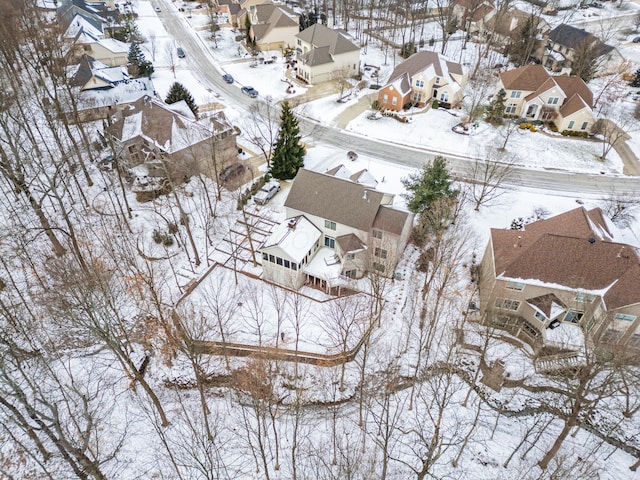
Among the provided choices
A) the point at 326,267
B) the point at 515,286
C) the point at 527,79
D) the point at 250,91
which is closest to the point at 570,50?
the point at 527,79

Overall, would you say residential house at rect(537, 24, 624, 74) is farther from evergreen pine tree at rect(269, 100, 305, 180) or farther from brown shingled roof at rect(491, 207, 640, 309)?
evergreen pine tree at rect(269, 100, 305, 180)

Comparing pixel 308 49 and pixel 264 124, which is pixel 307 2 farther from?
pixel 264 124

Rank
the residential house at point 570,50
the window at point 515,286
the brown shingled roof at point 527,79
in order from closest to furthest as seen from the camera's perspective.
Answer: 1. the window at point 515,286
2. the brown shingled roof at point 527,79
3. the residential house at point 570,50

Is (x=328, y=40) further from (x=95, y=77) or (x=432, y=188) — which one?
(x=432, y=188)

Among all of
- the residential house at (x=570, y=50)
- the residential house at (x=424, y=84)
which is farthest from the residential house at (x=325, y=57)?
the residential house at (x=570, y=50)

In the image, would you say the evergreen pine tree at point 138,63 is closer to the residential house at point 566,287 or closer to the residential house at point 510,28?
the residential house at point 510,28

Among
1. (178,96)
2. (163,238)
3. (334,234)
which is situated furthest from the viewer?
(178,96)
